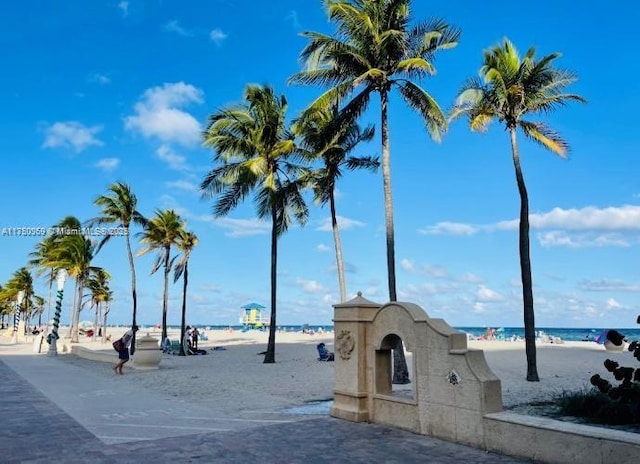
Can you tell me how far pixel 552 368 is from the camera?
20.7 metres

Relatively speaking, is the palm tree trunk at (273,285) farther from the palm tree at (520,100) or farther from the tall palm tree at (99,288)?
the tall palm tree at (99,288)

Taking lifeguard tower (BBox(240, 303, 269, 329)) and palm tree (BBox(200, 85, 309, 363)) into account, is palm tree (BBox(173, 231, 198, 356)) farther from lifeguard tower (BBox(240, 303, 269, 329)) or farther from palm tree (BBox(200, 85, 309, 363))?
lifeguard tower (BBox(240, 303, 269, 329))

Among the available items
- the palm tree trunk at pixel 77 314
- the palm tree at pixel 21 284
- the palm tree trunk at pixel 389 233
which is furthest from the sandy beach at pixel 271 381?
the palm tree at pixel 21 284

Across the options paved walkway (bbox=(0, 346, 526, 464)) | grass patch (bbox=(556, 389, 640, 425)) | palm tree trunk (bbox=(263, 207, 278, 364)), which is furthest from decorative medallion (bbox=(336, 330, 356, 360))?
palm tree trunk (bbox=(263, 207, 278, 364))

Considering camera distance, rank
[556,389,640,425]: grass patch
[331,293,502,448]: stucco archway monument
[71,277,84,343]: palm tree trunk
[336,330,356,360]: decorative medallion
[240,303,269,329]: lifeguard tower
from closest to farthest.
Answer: [331,293,502,448]: stucco archway monument
[556,389,640,425]: grass patch
[336,330,356,360]: decorative medallion
[71,277,84,343]: palm tree trunk
[240,303,269,329]: lifeguard tower

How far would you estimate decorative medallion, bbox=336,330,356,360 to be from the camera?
397 inches

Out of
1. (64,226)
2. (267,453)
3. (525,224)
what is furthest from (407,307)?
(64,226)

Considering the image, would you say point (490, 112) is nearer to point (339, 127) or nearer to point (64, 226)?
point (339, 127)

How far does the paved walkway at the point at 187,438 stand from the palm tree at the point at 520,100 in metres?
9.87

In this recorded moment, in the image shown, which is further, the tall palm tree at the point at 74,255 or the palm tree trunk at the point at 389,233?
the tall palm tree at the point at 74,255

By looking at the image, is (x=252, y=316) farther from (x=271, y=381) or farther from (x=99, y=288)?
(x=271, y=381)

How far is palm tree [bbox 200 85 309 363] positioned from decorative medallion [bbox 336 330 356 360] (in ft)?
47.9

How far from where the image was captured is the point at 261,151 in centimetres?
2512

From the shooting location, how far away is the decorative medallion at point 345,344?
33.1 ft
